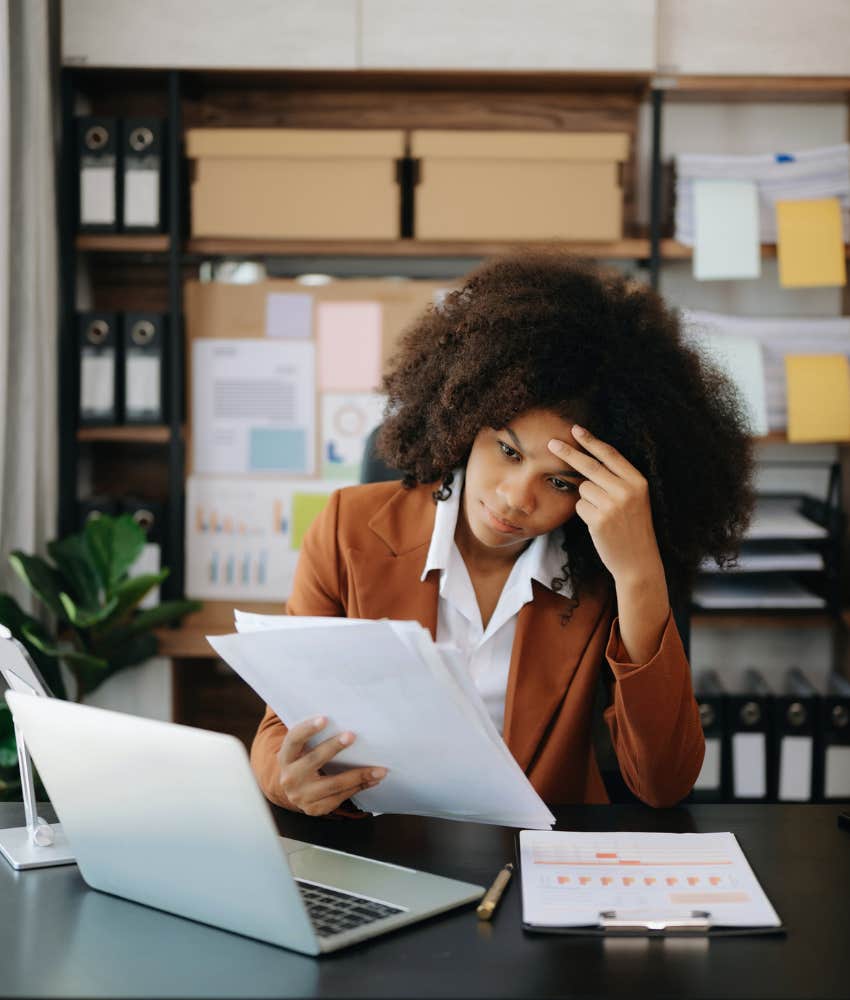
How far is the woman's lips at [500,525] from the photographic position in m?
1.30

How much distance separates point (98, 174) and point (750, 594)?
1.80 meters

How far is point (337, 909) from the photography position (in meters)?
0.86

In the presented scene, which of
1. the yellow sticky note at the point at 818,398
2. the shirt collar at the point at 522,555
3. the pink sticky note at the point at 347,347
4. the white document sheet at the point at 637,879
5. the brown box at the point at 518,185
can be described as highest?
the brown box at the point at 518,185

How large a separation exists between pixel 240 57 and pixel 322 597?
1622 millimetres

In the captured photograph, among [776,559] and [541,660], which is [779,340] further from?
[541,660]

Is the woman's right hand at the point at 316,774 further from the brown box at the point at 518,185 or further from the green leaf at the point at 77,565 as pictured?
the brown box at the point at 518,185

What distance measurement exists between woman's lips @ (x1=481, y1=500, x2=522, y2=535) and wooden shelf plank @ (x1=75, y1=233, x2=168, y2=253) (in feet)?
5.23

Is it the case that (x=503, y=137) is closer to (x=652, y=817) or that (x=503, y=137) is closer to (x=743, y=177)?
(x=743, y=177)

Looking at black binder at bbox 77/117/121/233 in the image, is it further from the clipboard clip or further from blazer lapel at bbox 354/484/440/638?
the clipboard clip

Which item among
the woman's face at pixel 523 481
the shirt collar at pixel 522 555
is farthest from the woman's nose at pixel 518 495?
the shirt collar at pixel 522 555

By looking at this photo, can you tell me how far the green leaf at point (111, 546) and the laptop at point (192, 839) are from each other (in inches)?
58.7

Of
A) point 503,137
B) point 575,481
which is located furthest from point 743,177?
point 575,481

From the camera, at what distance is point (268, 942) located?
0.80 metres

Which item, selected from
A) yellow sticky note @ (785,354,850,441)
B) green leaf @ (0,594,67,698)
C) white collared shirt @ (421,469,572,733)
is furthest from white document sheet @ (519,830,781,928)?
yellow sticky note @ (785,354,850,441)
